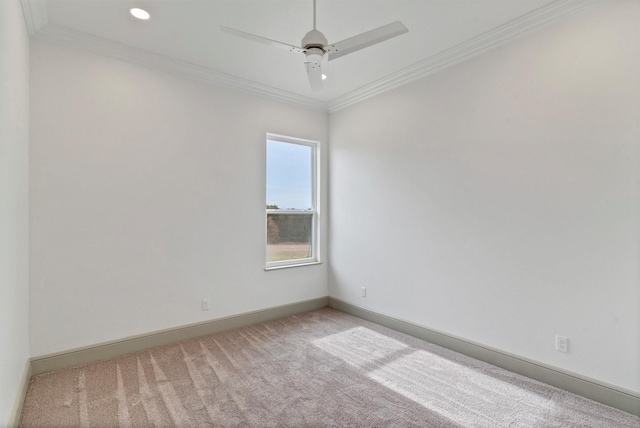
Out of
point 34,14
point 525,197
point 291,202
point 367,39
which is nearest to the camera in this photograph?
point 367,39

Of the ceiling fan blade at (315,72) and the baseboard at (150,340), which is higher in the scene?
the ceiling fan blade at (315,72)

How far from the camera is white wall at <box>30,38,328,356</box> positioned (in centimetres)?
268

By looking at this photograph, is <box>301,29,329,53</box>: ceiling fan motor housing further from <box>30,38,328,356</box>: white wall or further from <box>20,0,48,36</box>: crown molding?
<box>20,0,48,36</box>: crown molding

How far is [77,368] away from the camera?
2.72 meters

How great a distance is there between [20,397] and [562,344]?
3872 mm

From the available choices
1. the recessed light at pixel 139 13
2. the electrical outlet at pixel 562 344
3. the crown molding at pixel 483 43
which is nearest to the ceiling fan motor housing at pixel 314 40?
the recessed light at pixel 139 13

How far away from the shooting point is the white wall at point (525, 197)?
218cm

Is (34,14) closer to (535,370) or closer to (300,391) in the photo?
(300,391)

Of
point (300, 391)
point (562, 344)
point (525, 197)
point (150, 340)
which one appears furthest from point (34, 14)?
point (562, 344)

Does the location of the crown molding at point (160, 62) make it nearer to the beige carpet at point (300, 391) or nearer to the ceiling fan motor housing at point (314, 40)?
the ceiling fan motor housing at point (314, 40)

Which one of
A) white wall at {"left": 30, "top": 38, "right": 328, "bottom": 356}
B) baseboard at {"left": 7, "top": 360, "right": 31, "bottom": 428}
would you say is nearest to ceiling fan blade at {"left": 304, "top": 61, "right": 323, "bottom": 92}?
white wall at {"left": 30, "top": 38, "right": 328, "bottom": 356}

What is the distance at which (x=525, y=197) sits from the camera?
2.61 metres

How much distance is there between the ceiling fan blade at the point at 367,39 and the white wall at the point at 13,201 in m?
1.81

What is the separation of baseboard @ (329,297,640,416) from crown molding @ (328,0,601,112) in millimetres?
2661
